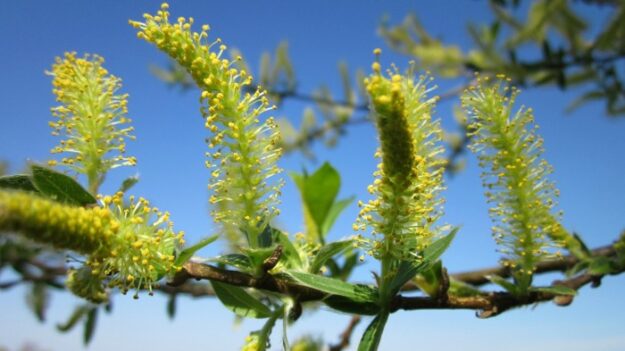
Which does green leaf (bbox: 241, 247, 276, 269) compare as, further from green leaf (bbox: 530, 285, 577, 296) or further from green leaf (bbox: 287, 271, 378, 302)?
green leaf (bbox: 530, 285, 577, 296)

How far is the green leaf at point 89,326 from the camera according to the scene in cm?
215

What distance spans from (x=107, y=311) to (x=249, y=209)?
4.51ft

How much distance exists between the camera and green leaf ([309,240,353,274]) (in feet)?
3.53

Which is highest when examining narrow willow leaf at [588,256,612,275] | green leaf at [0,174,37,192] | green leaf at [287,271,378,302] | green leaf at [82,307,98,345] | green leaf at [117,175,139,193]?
green leaf at [117,175,139,193]

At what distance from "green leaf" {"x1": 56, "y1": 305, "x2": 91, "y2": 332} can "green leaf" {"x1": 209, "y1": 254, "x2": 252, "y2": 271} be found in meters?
1.34

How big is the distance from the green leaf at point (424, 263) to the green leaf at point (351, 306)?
0.20 feet

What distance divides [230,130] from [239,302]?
33cm

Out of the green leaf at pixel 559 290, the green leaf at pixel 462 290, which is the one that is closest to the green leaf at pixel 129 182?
the green leaf at pixel 462 290

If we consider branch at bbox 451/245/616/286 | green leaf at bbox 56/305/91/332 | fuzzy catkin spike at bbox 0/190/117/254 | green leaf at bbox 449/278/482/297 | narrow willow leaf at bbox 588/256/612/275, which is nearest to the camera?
fuzzy catkin spike at bbox 0/190/117/254

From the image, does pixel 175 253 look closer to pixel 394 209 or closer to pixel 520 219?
pixel 394 209

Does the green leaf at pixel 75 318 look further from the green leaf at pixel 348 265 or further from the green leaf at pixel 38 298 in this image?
the green leaf at pixel 348 265

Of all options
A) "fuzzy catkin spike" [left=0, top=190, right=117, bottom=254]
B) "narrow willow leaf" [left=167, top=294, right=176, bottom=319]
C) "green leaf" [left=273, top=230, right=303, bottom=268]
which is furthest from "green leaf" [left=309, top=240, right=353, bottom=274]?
"narrow willow leaf" [left=167, top=294, right=176, bottom=319]

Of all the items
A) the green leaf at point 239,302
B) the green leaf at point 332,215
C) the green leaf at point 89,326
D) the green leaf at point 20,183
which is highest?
the green leaf at point 332,215

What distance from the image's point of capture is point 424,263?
3.25 feet
